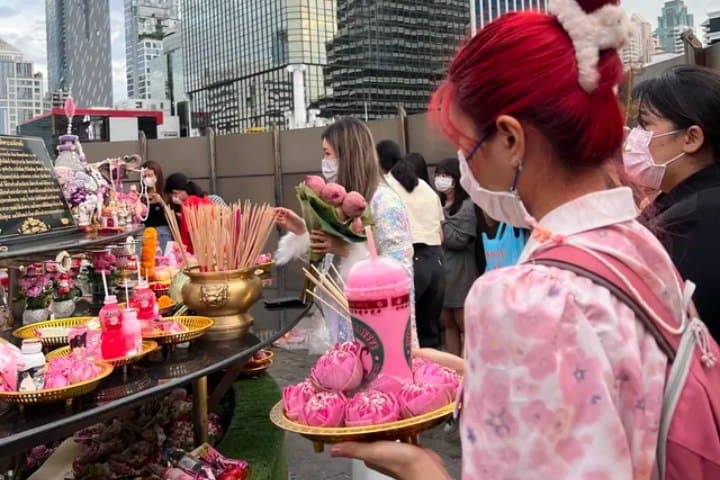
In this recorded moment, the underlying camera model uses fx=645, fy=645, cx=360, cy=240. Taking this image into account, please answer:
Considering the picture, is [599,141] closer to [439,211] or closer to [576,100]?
[576,100]

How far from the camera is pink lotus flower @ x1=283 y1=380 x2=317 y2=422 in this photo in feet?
3.77

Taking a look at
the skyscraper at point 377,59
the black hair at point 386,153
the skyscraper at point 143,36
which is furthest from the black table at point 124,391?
the skyscraper at point 143,36

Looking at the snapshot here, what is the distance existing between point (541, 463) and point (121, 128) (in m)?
20.0

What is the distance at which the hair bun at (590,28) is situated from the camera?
806 millimetres

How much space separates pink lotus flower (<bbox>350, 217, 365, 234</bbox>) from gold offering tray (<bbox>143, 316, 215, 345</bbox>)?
66 cm

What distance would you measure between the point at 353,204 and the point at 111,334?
39.8 inches

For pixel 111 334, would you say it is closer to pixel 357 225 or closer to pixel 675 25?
pixel 357 225

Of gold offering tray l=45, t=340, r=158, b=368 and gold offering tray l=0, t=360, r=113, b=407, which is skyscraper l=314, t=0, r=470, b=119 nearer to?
gold offering tray l=45, t=340, r=158, b=368

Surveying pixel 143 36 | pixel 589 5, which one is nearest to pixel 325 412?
pixel 589 5

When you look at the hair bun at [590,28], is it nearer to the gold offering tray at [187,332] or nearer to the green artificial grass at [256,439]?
the gold offering tray at [187,332]

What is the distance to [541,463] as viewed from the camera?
72 cm

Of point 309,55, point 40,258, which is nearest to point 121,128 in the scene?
point 40,258

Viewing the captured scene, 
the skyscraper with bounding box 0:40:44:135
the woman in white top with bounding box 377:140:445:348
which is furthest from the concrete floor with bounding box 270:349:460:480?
the skyscraper with bounding box 0:40:44:135

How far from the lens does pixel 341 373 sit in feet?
3.87
